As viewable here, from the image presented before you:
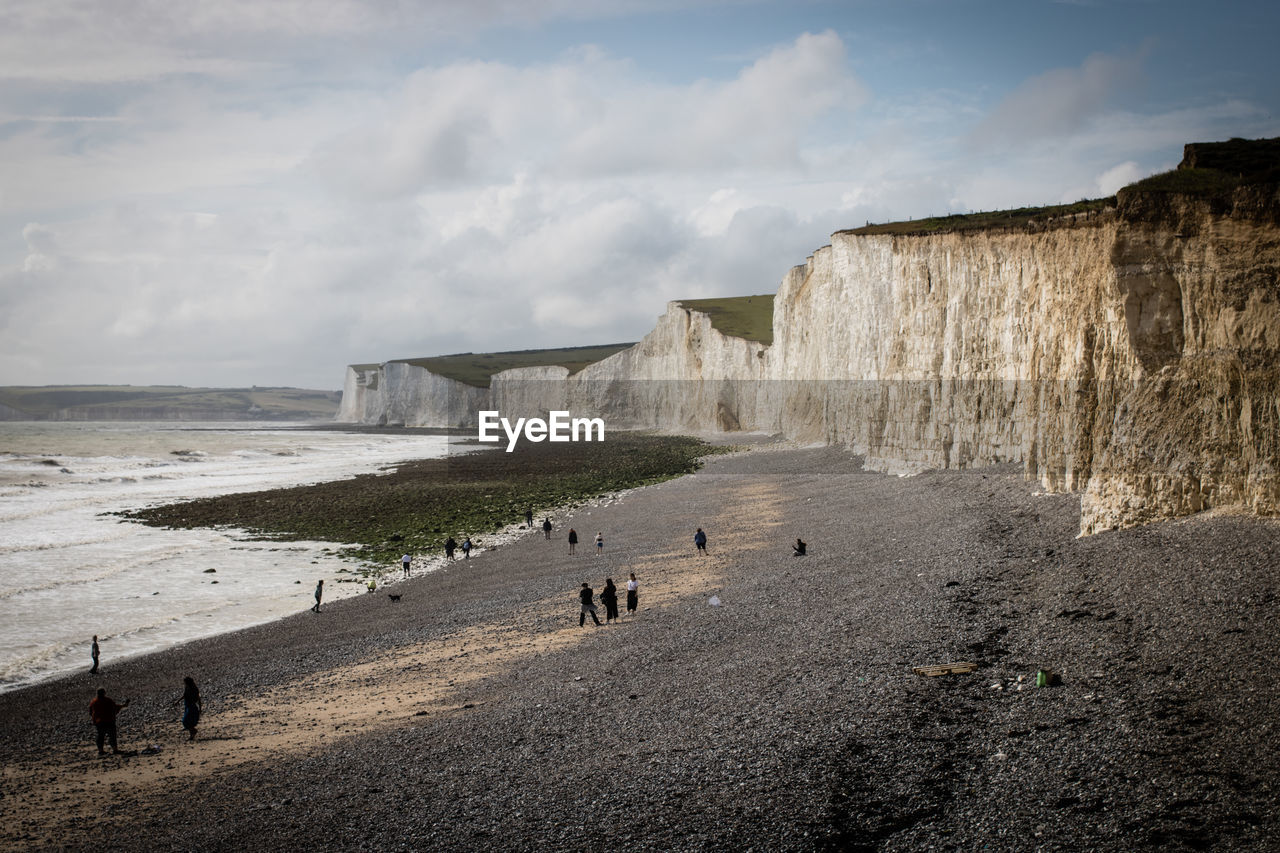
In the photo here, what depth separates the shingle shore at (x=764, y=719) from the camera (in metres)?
8.20

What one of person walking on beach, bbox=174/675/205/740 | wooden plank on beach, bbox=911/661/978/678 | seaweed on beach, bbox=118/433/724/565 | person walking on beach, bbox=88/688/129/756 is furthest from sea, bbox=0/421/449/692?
wooden plank on beach, bbox=911/661/978/678

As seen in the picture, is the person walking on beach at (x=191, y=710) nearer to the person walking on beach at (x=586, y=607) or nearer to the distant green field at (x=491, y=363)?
the person walking on beach at (x=586, y=607)

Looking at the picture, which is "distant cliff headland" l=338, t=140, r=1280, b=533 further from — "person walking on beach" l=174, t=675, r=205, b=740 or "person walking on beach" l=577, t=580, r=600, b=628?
"person walking on beach" l=174, t=675, r=205, b=740

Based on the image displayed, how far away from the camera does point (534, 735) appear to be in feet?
37.1

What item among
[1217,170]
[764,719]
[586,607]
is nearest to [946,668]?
[764,719]

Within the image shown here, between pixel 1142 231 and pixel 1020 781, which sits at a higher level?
pixel 1142 231

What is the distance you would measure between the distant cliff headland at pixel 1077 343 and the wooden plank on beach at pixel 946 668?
19.2 feet

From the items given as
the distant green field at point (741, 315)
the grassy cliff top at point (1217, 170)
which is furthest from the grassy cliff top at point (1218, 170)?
the distant green field at point (741, 315)

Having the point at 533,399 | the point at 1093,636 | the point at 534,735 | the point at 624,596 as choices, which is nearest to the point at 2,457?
the point at 533,399

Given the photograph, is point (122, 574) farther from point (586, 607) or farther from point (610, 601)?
point (610, 601)

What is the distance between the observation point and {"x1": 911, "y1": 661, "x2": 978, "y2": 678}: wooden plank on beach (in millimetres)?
11383

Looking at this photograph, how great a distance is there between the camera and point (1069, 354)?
18906 mm

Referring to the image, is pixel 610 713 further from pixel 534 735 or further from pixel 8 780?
pixel 8 780

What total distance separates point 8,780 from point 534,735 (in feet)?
23.7
